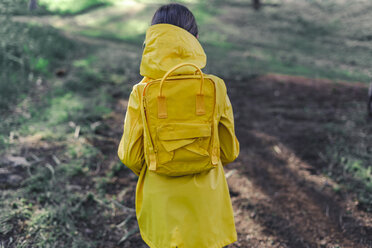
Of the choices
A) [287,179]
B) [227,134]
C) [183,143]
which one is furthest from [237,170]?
[183,143]

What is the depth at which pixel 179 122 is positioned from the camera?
1.75 m

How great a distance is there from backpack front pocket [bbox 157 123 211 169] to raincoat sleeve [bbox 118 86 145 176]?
0.17 meters

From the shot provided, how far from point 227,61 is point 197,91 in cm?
750

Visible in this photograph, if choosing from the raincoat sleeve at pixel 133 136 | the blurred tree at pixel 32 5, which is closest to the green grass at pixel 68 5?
the blurred tree at pixel 32 5

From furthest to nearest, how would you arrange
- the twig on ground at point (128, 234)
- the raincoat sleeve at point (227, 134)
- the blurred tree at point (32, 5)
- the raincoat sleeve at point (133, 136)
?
1. the blurred tree at point (32, 5)
2. the twig on ground at point (128, 234)
3. the raincoat sleeve at point (227, 134)
4. the raincoat sleeve at point (133, 136)

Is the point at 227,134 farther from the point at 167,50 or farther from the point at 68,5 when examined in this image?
the point at 68,5

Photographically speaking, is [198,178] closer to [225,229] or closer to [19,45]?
[225,229]

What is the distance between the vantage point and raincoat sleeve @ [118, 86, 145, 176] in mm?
1819

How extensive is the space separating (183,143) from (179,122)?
0.13m

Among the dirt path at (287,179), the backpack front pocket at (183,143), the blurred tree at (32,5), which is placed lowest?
the dirt path at (287,179)

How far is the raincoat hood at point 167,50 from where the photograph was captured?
1699 mm

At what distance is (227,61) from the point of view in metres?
8.91

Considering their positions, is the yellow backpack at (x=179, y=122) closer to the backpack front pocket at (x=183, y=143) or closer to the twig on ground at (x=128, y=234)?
the backpack front pocket at (x=183, y=143)

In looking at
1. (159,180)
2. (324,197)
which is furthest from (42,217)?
(324,197)
